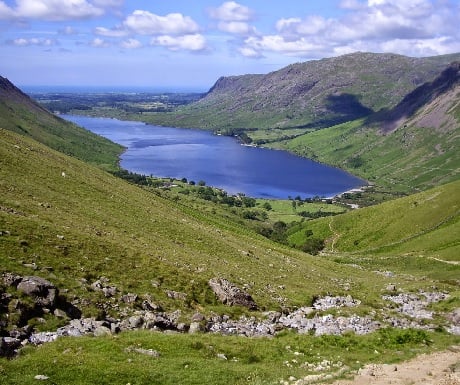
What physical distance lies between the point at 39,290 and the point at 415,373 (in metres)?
23.8

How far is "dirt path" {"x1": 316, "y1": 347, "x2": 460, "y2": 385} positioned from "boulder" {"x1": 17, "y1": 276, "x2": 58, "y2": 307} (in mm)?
17824

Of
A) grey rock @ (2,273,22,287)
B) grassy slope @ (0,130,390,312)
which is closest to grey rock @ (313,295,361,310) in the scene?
grassy slope @ (0,130,390,312)

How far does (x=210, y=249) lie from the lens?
59.8 meters

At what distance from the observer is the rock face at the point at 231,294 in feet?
135

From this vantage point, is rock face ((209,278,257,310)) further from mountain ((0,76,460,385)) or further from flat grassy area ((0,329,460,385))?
flat grassy area ((0,329,460,385))

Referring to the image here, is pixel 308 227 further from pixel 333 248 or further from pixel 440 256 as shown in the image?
pixel 440 256

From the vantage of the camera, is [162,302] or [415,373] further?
[162,302]

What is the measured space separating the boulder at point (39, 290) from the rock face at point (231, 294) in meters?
14.9

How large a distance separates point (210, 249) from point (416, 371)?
33272mm

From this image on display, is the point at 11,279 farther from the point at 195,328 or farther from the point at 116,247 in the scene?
the point at 116,247

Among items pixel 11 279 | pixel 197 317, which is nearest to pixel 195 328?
pixel 197 317

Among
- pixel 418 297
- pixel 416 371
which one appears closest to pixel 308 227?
pixel 418 297

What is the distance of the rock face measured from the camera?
135 feet

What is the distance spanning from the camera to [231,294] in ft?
136
